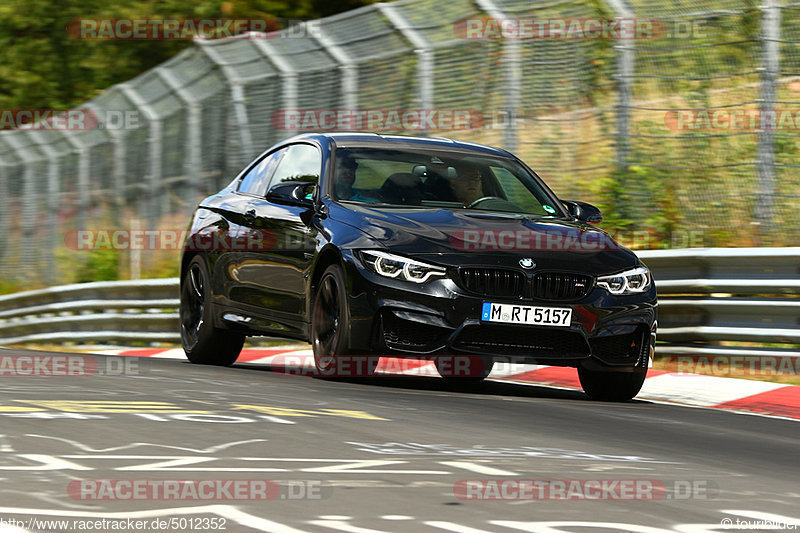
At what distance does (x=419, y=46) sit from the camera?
15375 millimetres

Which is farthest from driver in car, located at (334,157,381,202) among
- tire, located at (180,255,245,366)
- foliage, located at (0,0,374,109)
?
foliage, located at (0,0,374,109)

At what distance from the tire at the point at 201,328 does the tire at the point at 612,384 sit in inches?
118

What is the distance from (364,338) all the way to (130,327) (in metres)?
8.92

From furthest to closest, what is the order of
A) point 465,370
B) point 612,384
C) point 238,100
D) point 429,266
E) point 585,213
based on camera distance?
point 238,100, point 465,370, point 585,213, point 612,384, point 429,266

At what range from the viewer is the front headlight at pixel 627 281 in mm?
9133

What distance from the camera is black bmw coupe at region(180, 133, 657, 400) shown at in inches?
348

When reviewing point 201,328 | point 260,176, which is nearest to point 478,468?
point 260,176

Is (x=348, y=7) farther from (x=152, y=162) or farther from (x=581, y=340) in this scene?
(x=581, y=340)

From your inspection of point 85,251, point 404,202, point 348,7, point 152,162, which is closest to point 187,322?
point 404,202

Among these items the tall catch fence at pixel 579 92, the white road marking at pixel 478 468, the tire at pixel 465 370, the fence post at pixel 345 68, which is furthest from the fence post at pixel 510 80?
the white road marking at pixel 478 468

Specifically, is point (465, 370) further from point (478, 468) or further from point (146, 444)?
point (478, 468)

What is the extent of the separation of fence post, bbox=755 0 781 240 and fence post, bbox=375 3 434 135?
12.6 ft

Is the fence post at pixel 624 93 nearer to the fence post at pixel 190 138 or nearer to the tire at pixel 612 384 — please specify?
the tire at pixel 612 384

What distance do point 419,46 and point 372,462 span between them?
32.4 ft
